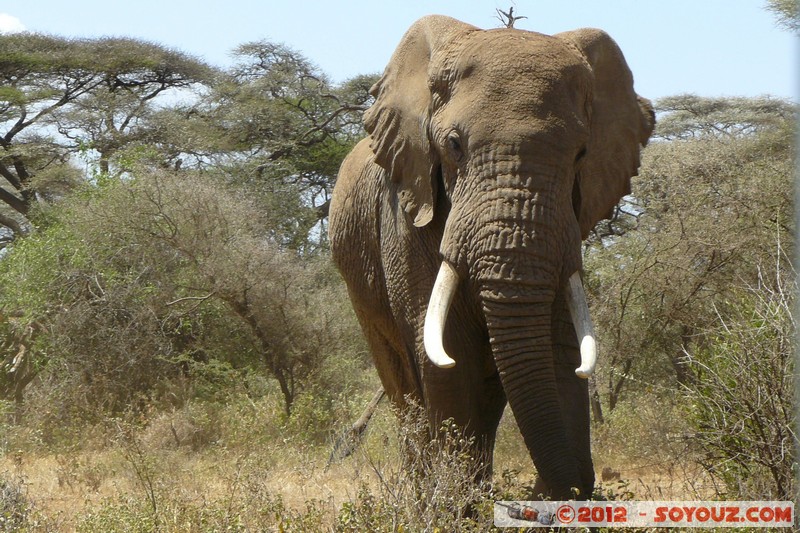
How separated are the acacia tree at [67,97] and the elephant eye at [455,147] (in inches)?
523

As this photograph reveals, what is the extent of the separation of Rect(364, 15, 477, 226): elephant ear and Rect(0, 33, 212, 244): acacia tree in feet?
41.0

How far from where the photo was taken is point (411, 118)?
5750mm

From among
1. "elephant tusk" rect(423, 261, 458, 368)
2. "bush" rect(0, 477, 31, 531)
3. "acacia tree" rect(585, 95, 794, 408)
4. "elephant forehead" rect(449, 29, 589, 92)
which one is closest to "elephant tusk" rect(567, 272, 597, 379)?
"elephant tusk" rect(423, 261, 458, 368)

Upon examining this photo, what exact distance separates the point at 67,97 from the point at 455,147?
1658cm

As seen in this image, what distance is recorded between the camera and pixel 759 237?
883cm

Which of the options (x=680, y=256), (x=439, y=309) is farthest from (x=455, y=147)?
(x=680, y=256)

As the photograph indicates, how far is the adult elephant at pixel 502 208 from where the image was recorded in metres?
5.02

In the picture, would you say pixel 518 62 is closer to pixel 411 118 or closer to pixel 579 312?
pixel 411 118

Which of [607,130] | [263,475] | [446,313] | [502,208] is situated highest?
[607,130]

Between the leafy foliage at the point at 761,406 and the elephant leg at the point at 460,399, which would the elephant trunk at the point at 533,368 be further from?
the leafy foliage at the point at 761,406

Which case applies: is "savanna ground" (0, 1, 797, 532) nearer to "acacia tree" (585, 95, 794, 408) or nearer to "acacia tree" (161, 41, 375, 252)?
"acacia tree" (585, 95, 794, 408)

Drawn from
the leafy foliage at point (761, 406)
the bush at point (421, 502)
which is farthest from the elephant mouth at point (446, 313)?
the leafy foliage at point (761, 406)

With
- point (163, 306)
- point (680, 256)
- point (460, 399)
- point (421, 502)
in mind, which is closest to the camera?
point (421, 502)

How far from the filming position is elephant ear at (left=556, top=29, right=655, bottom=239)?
563 centimetres
